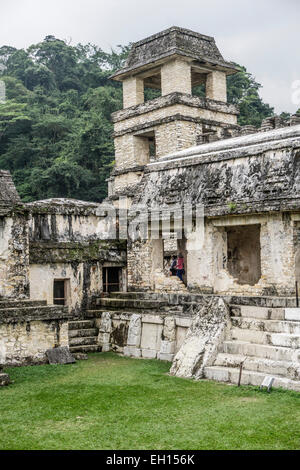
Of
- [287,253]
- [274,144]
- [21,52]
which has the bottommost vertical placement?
[287,253]

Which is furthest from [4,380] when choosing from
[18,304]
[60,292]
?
[60,292]

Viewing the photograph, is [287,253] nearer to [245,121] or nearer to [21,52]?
[245,121]

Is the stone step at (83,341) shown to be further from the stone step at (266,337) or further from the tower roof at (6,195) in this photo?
the stone step at (266,337)

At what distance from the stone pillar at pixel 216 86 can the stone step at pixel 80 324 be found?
11.8 meters

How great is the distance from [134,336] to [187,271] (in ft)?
5.93

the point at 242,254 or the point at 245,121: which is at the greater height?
the point at 245,121

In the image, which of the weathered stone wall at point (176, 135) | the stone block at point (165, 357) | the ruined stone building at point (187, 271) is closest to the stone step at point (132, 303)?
the ruined stone building at point (187, 271)

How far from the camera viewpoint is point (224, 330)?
10406 millimetres

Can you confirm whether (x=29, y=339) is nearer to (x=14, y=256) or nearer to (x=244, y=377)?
(x=14, y=256)

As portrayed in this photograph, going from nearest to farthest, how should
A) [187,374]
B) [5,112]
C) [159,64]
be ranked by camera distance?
1. [187,374]
2. [159,64]
3. [5,112]

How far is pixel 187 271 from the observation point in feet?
42.4

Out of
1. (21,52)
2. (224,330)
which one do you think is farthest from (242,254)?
(21,52)

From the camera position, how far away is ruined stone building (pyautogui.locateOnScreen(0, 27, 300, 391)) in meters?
10.2

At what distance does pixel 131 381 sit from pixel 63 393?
4.32 feet
